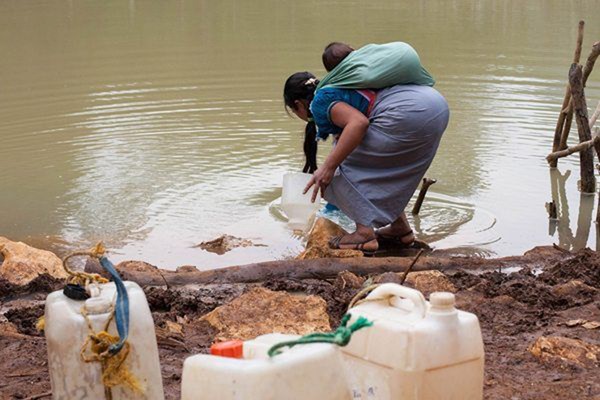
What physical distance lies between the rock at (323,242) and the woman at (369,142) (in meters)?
0.07

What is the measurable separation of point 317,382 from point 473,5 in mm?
20019

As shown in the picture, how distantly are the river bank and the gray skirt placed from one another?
24.9 inches

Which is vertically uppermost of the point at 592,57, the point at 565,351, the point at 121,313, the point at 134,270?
the point at 121,313

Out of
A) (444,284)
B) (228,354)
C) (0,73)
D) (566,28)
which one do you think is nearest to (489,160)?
(444,284)

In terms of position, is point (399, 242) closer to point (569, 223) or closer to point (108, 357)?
point (569, 223)

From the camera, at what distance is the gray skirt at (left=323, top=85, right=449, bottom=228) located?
5.38 meters

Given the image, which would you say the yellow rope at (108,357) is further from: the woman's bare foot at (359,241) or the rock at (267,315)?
the woman's bare foot at (359,241)

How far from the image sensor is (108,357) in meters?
2.46

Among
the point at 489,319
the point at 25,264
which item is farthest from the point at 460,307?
the point at 25,264

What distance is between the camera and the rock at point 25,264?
503cm

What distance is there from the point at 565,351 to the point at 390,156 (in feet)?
6.88

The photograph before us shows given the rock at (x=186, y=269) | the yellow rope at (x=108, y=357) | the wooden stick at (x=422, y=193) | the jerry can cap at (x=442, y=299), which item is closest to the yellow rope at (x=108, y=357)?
the yellow rope at (x=108, y=357)

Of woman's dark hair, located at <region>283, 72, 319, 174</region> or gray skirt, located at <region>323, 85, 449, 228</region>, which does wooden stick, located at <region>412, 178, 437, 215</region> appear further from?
woman's dark hair, located at <region>283, 72, 319, 174</region>

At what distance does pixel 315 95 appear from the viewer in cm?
540
